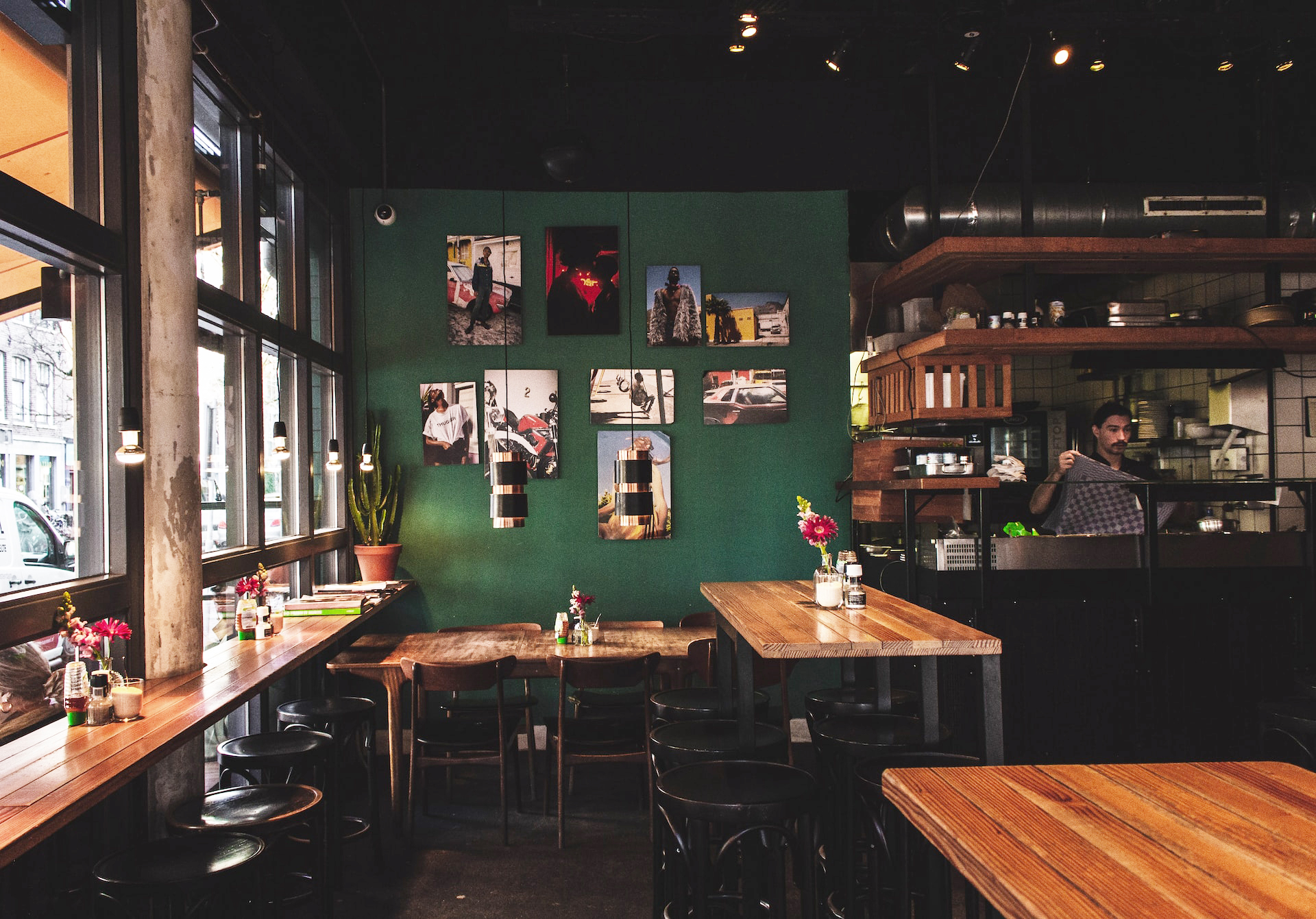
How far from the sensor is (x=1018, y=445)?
27.4ft

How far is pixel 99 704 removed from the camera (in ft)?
8.45

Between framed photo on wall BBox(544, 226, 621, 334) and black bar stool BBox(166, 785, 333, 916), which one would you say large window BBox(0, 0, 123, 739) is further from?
framed photo on wall BBox(544, 226, 621, 334)

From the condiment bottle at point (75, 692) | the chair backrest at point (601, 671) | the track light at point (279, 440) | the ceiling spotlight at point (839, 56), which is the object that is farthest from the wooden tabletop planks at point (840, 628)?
the ceiling spotlight at point (839, 56)

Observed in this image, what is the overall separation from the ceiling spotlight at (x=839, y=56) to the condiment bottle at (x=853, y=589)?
3.07m

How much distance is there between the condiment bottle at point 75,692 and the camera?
258cm

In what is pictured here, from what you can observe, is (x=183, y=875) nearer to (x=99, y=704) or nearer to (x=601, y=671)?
(x=99, y=704)

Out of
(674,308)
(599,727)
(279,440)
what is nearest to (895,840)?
(599,727)

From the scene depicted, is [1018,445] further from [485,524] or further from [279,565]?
[279,565]

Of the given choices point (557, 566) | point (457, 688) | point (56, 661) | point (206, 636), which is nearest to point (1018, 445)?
point (557, 566)

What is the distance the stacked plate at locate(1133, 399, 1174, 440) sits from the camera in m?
7.63

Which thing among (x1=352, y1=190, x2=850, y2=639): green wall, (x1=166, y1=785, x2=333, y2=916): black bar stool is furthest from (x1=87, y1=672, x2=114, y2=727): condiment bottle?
(x1=352, y1=190, x2=850, y2=639): green wall

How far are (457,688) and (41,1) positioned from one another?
300 cm

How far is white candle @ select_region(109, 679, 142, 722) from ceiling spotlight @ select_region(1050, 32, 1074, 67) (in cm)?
525

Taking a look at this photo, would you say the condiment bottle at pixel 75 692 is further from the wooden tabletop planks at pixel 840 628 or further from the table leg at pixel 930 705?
the table leg at pixel 930 705
